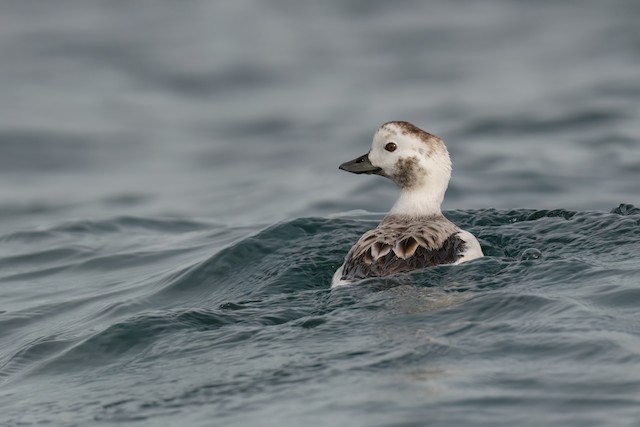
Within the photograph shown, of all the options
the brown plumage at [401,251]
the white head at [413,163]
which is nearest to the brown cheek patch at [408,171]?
the white head at [413,163]

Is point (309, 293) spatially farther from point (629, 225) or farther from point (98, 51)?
point (98, 51)

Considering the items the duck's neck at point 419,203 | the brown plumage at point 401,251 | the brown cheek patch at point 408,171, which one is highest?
the brown cheek patch at point 408,171

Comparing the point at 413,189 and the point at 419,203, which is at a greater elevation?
the point at 413,189

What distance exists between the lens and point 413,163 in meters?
9.45

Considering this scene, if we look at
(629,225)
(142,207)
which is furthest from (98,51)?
(629,225)

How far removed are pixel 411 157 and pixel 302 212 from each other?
4327 mm

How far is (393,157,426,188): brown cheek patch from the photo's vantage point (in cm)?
945

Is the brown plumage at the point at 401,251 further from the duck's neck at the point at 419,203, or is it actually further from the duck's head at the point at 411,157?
the duck's head at the point at 411,157

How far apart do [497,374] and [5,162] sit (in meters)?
12.2

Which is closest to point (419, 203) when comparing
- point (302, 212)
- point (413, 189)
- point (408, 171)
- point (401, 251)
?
point (413, 189)

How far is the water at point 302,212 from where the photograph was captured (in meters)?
6.38

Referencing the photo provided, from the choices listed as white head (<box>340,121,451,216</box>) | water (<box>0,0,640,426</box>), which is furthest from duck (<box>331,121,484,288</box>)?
water (<box>0,0,640,426</box>)

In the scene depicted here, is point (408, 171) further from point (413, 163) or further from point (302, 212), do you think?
point (302, 212)

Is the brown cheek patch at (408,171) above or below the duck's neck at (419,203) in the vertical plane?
above
